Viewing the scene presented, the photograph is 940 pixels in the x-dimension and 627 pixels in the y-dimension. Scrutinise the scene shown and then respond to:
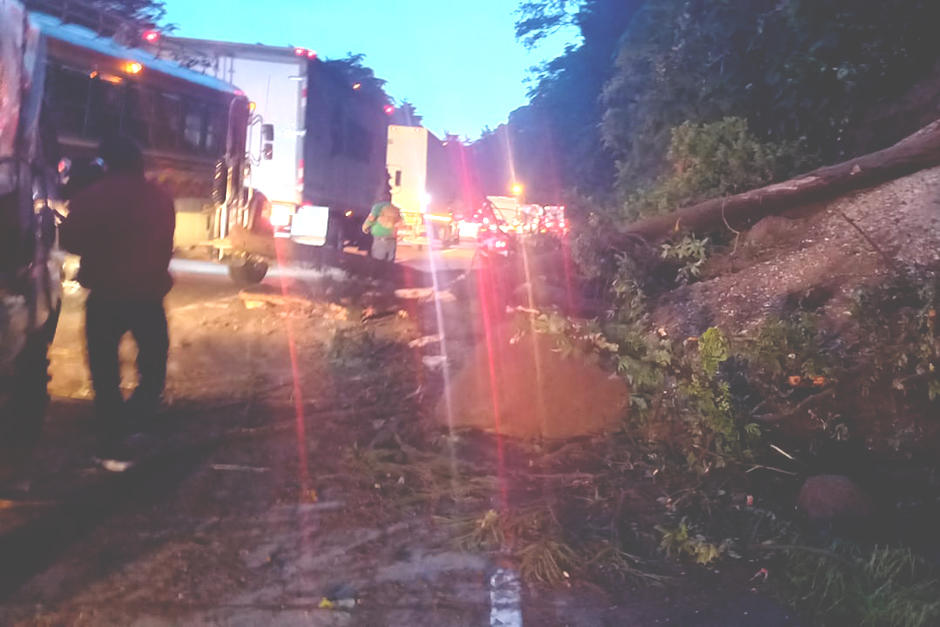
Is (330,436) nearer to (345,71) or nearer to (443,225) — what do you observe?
(345,71)

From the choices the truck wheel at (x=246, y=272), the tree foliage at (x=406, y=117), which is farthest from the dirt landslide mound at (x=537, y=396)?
the tree foliage at (x=406, y=117)

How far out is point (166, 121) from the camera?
10938 millimetres

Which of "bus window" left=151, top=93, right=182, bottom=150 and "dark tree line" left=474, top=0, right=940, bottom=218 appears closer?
"dark tree line" left=474, top=0, right=940, bottom=218

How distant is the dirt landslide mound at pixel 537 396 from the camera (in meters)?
5.95

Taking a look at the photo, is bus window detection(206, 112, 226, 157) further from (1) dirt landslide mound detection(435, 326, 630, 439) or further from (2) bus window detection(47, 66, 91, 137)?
(1) dirt landslide mound detection(435, 326, 630, 439)

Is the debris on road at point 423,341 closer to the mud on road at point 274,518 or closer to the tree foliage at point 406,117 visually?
the mud on road at point 274,518

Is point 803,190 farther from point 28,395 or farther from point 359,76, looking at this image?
point 359,76

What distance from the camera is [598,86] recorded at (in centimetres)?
2244

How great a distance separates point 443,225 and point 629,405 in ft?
86.9

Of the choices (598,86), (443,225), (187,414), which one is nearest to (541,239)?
(187,414)

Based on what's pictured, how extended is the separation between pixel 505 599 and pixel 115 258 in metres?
2.85

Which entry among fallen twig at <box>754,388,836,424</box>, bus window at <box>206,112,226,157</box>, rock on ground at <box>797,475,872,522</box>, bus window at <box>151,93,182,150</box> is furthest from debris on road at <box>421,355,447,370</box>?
bus window at <box>206,112,226,157</box>

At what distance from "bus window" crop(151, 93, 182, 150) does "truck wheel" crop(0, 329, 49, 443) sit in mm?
6912

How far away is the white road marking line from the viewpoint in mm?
3432
